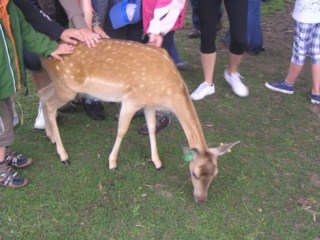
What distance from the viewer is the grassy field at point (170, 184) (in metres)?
3.22

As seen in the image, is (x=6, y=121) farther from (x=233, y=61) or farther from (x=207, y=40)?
Result: (x=233, y=61)

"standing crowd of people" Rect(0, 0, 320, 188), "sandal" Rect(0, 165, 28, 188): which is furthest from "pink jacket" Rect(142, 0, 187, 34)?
"sandal" Rect(0, 165, 28, 188)

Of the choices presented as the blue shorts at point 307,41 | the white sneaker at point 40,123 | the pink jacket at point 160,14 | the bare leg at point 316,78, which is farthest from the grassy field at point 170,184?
the pink jacket at point 160,14

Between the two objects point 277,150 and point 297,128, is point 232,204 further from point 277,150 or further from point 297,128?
point 297,128

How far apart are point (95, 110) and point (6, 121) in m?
1.35

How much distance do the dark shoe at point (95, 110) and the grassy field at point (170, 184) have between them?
6cm

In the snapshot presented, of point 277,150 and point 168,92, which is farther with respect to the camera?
point 277,150

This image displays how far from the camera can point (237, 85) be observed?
533 centimetres

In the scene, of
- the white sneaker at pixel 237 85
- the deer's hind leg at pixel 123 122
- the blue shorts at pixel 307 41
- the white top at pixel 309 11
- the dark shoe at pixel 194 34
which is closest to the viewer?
the deer's hind leg at pixel 123 122

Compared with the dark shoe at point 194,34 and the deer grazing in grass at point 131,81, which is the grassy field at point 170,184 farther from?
the dark shoe at point 194,34

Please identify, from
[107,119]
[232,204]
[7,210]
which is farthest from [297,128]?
[7,210]

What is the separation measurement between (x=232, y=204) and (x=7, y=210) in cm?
161

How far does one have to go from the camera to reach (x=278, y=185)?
3.81 meters

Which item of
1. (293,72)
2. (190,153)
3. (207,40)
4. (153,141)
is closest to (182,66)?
(207,40)
